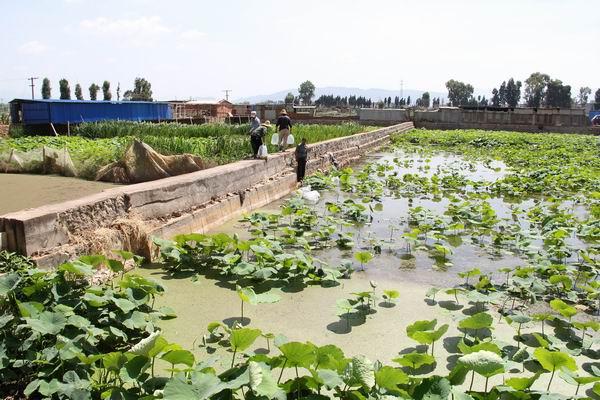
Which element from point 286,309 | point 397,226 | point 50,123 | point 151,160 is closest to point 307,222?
point 397,226

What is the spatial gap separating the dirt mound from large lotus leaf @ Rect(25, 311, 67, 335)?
642 centimetres

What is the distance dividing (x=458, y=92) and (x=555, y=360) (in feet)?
275

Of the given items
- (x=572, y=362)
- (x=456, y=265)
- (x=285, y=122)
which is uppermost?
(x=285, y=122)

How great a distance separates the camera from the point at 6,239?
13.9 ft

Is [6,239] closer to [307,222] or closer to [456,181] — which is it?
[307,222]

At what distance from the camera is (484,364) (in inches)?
101

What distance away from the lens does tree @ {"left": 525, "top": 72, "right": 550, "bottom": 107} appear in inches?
2680

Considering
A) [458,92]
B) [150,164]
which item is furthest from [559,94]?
[150,164]

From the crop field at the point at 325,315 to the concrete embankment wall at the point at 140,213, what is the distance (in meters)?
0.28

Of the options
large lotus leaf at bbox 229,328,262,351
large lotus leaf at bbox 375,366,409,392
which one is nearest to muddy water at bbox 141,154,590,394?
large lotus leaf at bbox 229,328,262,351

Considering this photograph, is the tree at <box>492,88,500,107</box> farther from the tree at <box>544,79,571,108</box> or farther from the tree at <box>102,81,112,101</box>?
the tree at <box>102,81,112,101</box>

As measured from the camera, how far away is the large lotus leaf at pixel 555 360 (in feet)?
8.82

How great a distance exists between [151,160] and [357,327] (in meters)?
6.51

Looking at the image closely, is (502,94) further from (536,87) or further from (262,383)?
(262,383)
